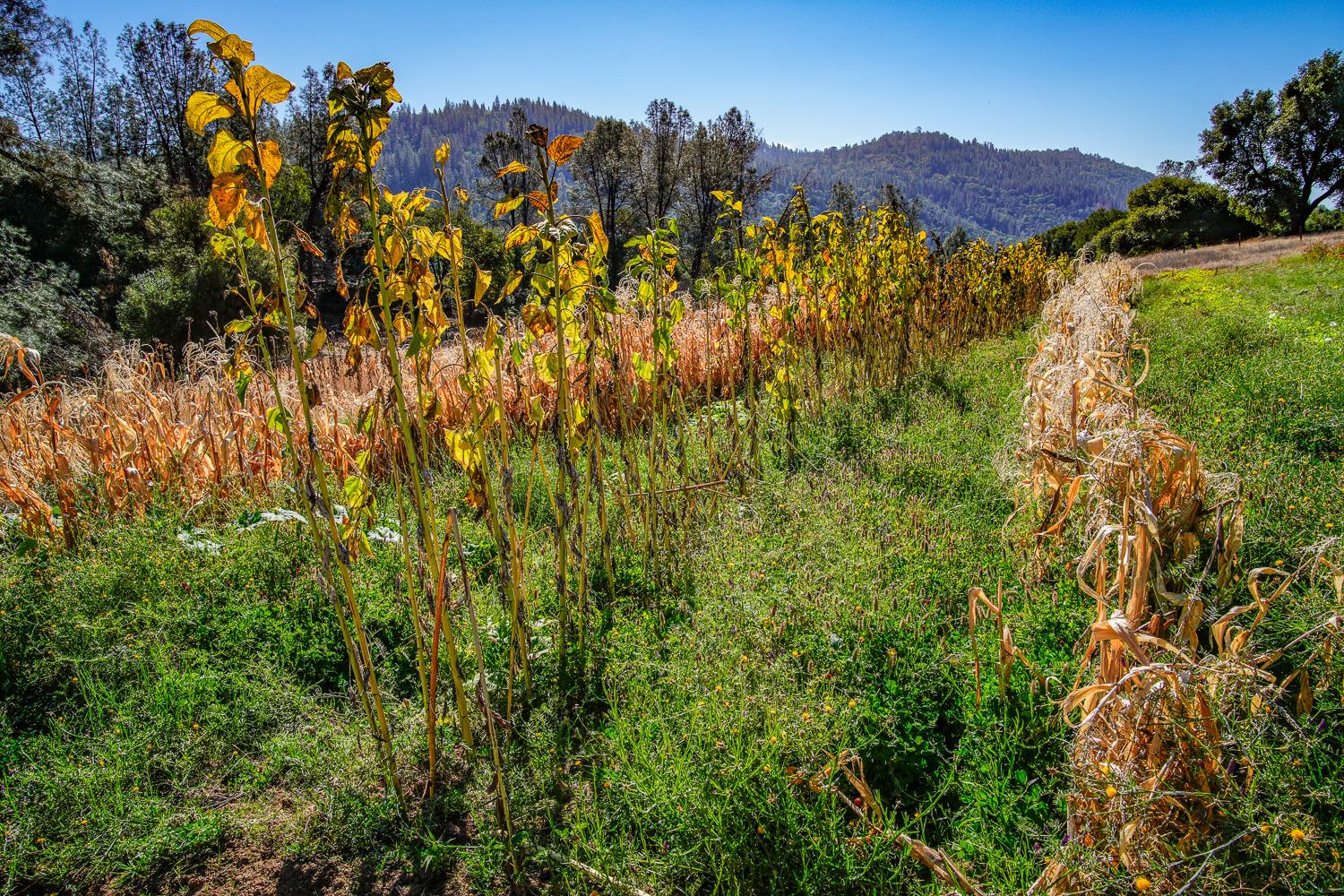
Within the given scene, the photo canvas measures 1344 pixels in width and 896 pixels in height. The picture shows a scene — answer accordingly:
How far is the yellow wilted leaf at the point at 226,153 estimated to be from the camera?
125 cm

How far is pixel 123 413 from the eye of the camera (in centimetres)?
403

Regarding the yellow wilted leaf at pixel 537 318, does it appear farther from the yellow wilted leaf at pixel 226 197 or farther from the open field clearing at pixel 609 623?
the yellow wilted leaf at pixel 226 197

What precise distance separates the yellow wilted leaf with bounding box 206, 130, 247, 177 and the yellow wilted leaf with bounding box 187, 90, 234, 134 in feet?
0.12

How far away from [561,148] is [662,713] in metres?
1.74

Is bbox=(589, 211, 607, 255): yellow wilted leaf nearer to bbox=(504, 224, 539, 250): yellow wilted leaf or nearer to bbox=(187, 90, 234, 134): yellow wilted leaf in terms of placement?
bbox=(504, 224, 539, 250): yellow wilted leaf

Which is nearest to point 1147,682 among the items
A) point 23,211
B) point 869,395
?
point 869,395

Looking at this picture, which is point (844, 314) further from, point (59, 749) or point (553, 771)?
point (59, 749)

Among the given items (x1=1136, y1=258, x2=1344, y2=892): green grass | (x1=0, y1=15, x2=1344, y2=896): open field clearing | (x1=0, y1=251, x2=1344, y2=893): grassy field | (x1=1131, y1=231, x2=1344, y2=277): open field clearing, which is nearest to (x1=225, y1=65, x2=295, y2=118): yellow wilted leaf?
(x1=0, y1=15, x2=1344, y2=896): open field clearing

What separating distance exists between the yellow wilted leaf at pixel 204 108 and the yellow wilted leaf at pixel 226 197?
0.10 meters

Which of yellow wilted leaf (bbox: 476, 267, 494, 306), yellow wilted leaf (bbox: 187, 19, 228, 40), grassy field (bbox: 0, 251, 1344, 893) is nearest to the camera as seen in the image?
yellow wilted leaf (bbox: 187, 19, 228, 40)

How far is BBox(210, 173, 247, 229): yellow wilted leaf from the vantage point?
1.26 m

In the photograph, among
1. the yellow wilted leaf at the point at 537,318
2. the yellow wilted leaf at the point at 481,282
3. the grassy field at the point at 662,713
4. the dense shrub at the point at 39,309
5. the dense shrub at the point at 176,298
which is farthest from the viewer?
the dense shrub at the point at 176,298

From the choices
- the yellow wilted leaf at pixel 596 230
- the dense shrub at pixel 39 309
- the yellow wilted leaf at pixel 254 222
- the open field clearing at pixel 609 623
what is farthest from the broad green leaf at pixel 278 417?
the dense shrub at pixel 39 309

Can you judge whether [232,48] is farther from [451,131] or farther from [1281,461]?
[451,131]
